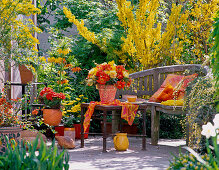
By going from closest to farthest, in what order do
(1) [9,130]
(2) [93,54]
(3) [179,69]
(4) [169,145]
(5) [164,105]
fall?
(1) [9,130]
(5) [164,105]
(4) [169,145]
(3) [179,69]
(2) [93,54]

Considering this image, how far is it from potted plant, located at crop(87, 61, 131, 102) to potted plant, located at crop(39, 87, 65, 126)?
72 centimetres

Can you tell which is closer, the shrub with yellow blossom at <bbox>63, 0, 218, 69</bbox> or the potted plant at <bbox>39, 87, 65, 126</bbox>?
the potted plant at <bbox>39, 87, 65, 126</bbox>

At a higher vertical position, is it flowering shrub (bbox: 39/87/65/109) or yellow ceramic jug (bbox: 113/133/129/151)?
flowering shrub (bbox: 39/87/65/109)

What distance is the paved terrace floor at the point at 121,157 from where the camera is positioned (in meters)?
4.28

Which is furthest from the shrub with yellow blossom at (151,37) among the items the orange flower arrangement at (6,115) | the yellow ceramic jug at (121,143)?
the orange flower arrangement at (6,115)

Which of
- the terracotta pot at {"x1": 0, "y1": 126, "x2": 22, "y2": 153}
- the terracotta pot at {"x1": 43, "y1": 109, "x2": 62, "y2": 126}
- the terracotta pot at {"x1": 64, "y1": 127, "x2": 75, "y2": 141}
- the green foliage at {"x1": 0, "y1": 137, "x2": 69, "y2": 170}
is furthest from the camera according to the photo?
the terracotta pot at {"x1": 64, "y1": 127, "x2": 75, "y2": 141}

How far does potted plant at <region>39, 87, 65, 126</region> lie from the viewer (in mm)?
5996

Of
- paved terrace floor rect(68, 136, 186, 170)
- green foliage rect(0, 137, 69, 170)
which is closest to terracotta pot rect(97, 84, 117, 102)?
paved terrace floor rect(68, 136, 186, 170)

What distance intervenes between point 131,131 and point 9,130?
334 centimetres

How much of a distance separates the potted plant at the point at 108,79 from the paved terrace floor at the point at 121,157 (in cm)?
82

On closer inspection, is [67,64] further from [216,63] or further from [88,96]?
[216,63]

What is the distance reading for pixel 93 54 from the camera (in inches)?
320

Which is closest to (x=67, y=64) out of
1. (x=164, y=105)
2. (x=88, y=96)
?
(x=88, y=96)

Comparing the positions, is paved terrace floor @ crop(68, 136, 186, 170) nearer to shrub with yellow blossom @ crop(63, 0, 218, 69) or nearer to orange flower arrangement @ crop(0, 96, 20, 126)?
orange flower arrangement @ crop(0, 96, 20, 126)
